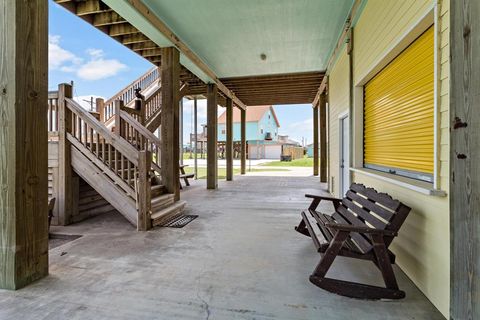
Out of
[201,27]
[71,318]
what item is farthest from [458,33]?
[201,27]

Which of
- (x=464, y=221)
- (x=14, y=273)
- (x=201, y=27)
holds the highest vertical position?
(x=201, y=27)

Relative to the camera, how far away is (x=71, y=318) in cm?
163

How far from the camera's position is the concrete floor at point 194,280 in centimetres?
170

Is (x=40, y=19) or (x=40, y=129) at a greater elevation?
(x=40, y=19)

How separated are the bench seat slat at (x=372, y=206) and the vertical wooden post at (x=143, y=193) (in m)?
2.86

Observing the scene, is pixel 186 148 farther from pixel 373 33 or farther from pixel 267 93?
pixel 373 33

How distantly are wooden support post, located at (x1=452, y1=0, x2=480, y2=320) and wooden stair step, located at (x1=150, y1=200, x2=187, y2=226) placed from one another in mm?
3514

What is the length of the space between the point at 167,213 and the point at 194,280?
2.11 meters

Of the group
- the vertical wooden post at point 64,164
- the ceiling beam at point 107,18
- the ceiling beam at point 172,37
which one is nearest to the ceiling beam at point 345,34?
the ceiling beam at point 172,37

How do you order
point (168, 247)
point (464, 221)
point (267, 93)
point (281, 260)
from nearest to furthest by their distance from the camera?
point (464, 221)
point (281, 260)
point (168, 247)
point (267, 93)

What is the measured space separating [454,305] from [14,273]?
3321 millimetres

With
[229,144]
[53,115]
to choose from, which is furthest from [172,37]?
[229,144]

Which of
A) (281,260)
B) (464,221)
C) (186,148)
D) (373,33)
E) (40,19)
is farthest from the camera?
(186,148)

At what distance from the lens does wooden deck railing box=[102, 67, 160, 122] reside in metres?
6.90
